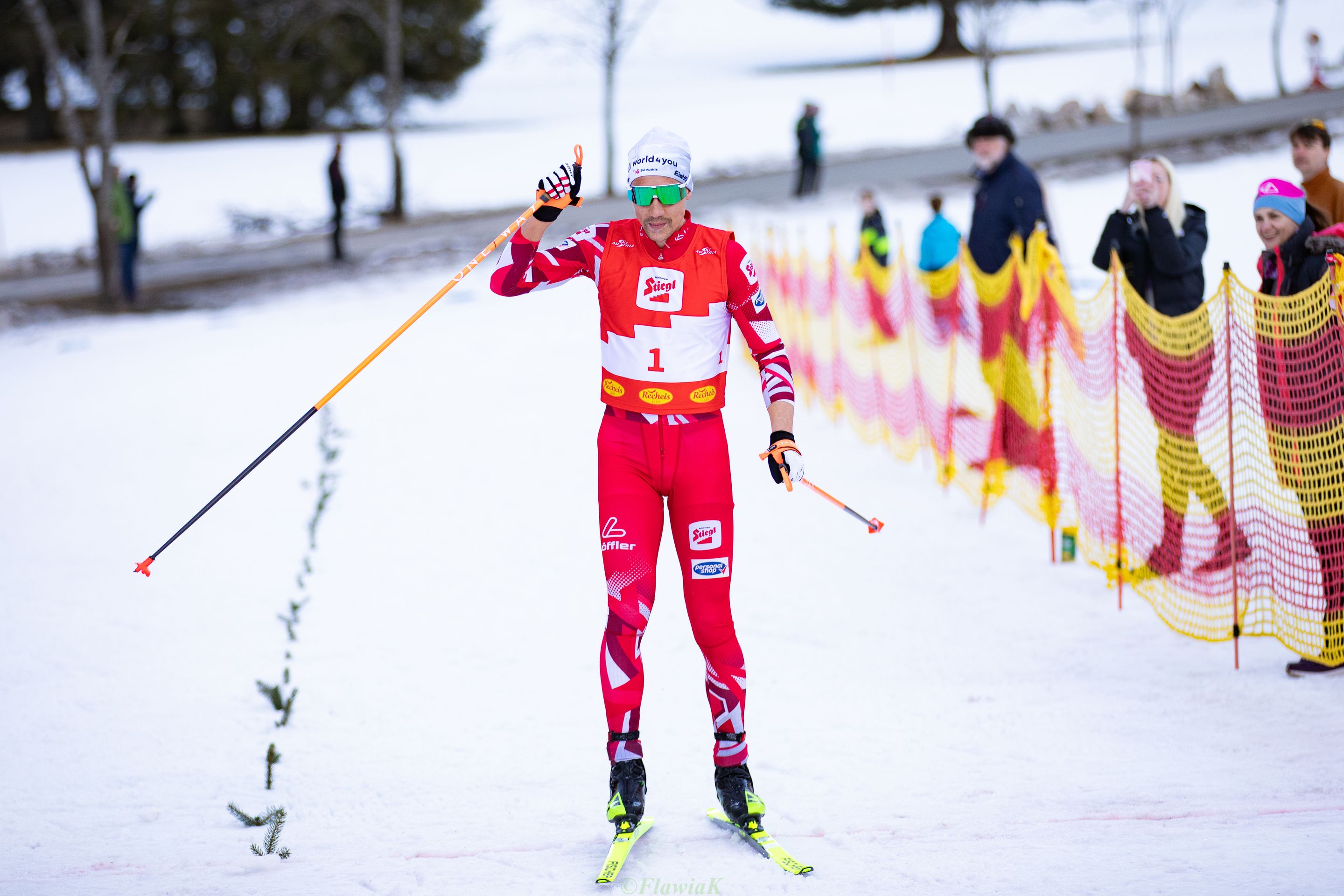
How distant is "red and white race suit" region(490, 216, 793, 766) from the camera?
13.4 ft

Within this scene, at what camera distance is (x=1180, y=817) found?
4.04 metres

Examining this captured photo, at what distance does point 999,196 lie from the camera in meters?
8.12

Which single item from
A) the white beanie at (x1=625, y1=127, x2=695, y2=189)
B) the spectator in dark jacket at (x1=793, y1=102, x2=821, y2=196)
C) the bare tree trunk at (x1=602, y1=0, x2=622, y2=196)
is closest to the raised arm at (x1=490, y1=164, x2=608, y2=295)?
the white beanie at (x1=625, y1=127, x2=695, y2=189)

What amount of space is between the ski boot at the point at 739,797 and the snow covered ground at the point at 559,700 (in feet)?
0.29

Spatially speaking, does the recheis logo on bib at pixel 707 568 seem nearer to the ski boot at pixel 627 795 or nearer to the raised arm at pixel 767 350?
the raised arm at pixel 767 350

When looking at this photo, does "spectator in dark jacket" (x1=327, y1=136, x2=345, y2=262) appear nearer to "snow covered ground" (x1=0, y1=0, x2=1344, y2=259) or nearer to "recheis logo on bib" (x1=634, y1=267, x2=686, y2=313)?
"snow covered ground" (x1=0, y1=0, x2=1344, y2=259)

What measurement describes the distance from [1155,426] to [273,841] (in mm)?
5683

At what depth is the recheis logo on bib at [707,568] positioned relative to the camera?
409cm

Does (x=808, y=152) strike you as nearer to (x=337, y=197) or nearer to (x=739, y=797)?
(x=337, y=197)

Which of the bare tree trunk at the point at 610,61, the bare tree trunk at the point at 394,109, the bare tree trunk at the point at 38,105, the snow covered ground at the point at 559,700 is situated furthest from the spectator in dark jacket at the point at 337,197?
the bare tree trunk at the point at 38,105

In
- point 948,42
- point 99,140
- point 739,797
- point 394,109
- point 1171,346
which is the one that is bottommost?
point 739,797

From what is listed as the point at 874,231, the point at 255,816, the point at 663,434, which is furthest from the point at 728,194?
the point at 255,816

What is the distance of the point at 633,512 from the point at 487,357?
960 centimetres

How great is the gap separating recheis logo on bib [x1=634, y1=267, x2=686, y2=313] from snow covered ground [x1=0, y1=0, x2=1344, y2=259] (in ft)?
77.4
